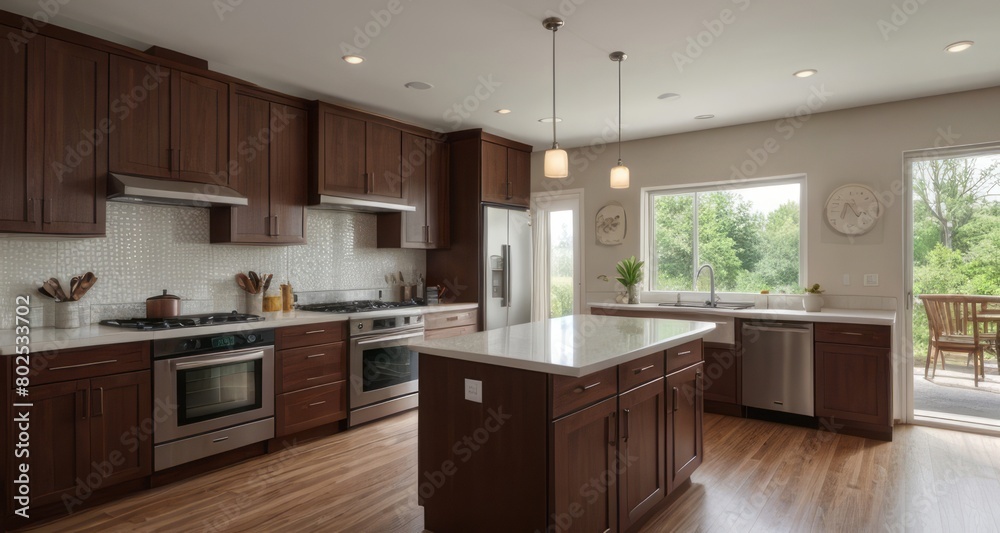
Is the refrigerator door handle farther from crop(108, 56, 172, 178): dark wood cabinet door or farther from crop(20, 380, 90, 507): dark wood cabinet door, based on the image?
crop(20, 380, 90, 507): dark wood cabinet door

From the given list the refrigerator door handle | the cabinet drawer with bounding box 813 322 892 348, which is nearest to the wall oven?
the refrigerator door handle

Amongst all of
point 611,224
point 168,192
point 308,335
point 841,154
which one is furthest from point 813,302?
point 168,192

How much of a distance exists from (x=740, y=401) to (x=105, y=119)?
482cm

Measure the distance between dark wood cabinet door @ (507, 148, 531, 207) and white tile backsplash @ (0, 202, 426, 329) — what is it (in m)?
1.72

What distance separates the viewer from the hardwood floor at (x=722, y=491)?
2693mm

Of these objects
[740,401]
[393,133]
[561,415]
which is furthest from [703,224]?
[561,415]

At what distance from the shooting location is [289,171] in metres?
4.17

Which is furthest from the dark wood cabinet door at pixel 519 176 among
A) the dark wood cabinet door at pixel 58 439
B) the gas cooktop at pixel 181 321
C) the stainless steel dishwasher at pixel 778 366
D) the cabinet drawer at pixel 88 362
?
the dark wood cabinet door at pixel 58 439

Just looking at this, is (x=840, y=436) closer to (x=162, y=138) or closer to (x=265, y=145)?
(x=265, y=145)

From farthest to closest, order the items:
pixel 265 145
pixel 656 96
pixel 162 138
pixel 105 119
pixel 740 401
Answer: pixel 740 401
pixel 656 96
pixel 265 145
pixel 162 138
pixel 105 119

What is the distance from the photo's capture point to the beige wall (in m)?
4.18

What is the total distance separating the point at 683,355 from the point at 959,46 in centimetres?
247

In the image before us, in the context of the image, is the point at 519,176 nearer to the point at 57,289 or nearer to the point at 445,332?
the point at 445,332

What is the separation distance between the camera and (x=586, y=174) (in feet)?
19.9
